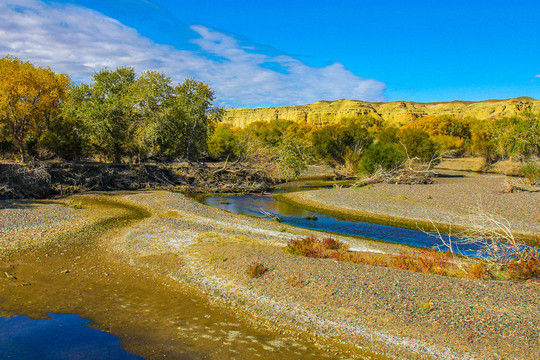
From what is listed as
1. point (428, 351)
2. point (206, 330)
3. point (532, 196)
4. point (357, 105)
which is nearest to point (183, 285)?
point (206, 330)

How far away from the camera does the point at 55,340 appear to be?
707cm

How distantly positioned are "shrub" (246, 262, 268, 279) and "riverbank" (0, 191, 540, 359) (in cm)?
15

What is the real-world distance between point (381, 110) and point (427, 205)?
14172cm

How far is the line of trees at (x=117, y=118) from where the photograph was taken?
31.4 meters

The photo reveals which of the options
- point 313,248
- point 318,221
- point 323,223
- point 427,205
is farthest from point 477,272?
point 427,205

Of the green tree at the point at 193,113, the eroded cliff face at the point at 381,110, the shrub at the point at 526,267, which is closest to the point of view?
the shrub at the point at 526,267

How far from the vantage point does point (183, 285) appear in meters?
9.96

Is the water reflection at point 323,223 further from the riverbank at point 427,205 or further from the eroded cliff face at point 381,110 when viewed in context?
the eroded cliff face at point 381,110

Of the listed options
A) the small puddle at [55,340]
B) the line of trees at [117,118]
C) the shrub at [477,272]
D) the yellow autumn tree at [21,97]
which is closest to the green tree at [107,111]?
the line of trees at [117,118]

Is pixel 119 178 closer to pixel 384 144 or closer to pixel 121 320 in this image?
pixel 121 320

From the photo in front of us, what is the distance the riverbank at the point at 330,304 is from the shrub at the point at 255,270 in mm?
152

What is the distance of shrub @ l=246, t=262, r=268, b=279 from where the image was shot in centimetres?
1000

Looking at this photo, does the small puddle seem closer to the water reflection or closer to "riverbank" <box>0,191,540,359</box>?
"riverbank" <box>0,191,540,359</box>

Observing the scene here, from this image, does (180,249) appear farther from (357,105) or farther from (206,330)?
(357,105)
